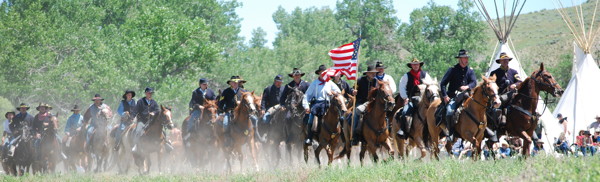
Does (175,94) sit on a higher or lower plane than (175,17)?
lower

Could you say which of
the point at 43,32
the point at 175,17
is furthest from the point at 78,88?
the point at 175,17

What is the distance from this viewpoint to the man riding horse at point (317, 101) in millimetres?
19469

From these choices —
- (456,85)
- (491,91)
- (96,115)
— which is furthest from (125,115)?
(491,91)

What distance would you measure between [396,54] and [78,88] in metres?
35.4

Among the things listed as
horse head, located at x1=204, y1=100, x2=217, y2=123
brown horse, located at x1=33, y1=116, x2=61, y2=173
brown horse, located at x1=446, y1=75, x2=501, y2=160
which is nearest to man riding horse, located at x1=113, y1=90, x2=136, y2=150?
brown horse, located at x1=33, y1=116, x2=61, y2=173

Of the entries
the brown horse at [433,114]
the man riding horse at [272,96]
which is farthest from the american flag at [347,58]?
the man riding horse at [272,96]

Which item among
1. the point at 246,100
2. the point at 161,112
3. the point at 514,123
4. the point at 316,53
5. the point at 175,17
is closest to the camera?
the point at 514,123

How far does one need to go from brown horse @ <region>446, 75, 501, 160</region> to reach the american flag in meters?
4.29

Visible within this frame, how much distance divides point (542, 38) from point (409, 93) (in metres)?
89.4

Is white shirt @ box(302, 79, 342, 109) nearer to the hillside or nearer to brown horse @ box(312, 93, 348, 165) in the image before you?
brown horse @ box(312, 93, 348, 165)

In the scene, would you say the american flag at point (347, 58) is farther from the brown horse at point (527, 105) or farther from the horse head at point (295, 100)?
the brown horse at point (527, 105)

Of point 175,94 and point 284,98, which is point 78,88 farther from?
point 284,98

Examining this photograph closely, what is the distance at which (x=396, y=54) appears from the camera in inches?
3036

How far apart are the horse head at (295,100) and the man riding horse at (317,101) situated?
237cm
